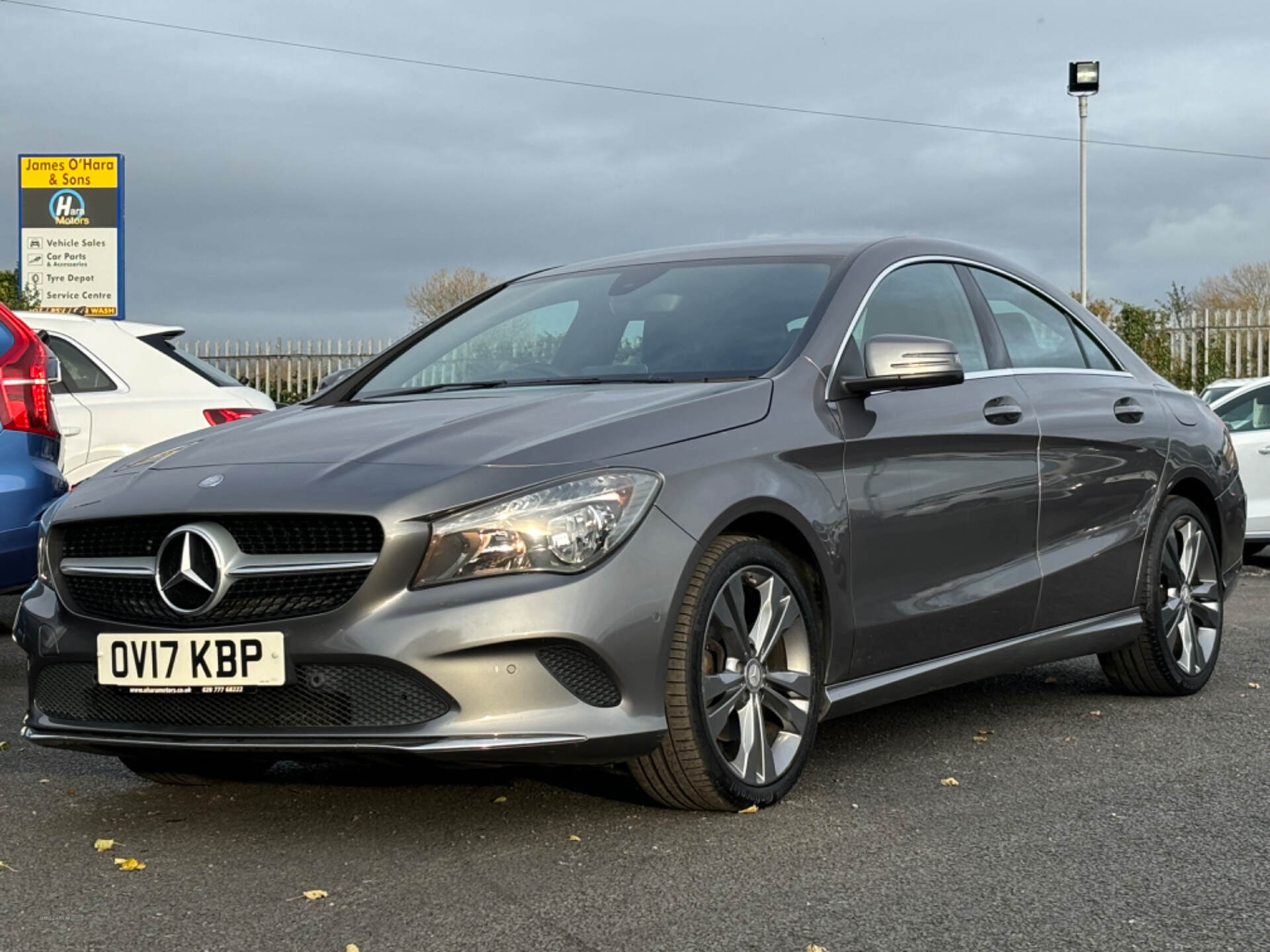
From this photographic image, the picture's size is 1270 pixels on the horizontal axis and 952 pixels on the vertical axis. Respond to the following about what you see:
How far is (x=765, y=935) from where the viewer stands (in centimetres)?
344

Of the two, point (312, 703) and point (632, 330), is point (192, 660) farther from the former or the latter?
point (632, 330)

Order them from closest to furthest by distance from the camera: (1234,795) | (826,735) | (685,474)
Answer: (685,474)
(1234,795)
(826,735)

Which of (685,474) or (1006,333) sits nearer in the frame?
(685,474)

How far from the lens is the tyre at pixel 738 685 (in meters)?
4.18

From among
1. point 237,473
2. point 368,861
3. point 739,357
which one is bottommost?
point 368,861

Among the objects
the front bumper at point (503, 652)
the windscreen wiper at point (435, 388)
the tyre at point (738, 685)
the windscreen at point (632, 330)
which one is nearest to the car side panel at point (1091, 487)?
the windscreen at point (632, 330)

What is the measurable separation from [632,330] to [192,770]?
182 cm

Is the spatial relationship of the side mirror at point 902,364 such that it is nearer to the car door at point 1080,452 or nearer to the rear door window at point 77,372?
the car door at point 1080,452

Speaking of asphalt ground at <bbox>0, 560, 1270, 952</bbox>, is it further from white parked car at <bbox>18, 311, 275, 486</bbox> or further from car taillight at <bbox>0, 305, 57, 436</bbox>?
white parked car at <bbox>18, 311, 275, 486</bbox>

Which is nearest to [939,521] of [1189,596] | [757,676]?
[757,676]

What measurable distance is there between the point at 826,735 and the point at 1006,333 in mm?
1480

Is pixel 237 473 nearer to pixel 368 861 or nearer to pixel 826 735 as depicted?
pixel 368 861

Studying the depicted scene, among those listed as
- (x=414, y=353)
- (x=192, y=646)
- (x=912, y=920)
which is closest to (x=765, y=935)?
(x=912, y=920)

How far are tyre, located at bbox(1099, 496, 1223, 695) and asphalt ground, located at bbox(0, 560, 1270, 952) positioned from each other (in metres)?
0.63
